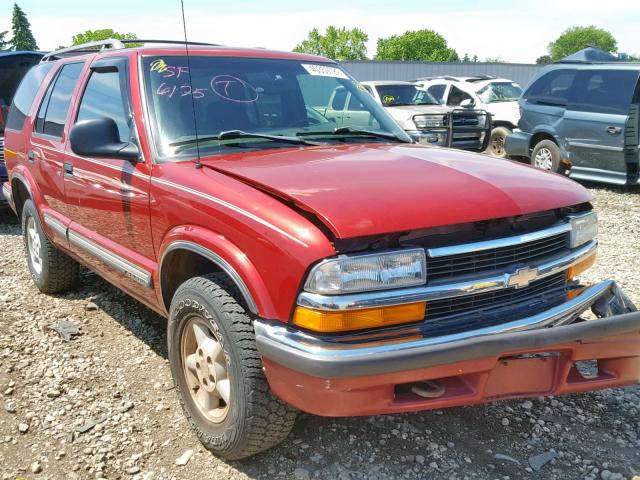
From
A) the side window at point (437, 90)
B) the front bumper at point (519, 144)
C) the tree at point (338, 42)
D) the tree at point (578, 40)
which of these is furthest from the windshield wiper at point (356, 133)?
the tree at point (578, 40)

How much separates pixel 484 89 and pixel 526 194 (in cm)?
1320

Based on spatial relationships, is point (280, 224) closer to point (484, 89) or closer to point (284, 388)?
point (284, 388)

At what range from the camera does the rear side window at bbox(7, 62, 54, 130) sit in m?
4.98

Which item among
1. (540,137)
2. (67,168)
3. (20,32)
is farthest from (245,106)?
(20,32)

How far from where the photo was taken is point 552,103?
32.7 feet

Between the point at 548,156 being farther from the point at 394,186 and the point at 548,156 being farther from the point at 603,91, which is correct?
the point at 394,186

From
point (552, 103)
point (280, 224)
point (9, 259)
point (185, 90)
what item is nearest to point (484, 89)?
point (552, 103)

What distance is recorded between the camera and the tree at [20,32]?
61375mm

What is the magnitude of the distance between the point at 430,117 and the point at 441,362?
388 inches

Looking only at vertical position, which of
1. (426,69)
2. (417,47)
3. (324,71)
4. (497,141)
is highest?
(417,47)

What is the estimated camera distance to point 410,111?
1168cm

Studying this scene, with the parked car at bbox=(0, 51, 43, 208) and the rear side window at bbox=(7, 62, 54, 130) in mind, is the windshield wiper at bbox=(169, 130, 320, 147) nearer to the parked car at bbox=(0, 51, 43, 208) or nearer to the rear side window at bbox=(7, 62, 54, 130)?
the rear side window at bbox=(7, 62, 54, 130)

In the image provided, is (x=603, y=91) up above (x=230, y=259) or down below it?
above

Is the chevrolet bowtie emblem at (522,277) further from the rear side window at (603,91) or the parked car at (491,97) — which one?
the parked car at (491,97)
